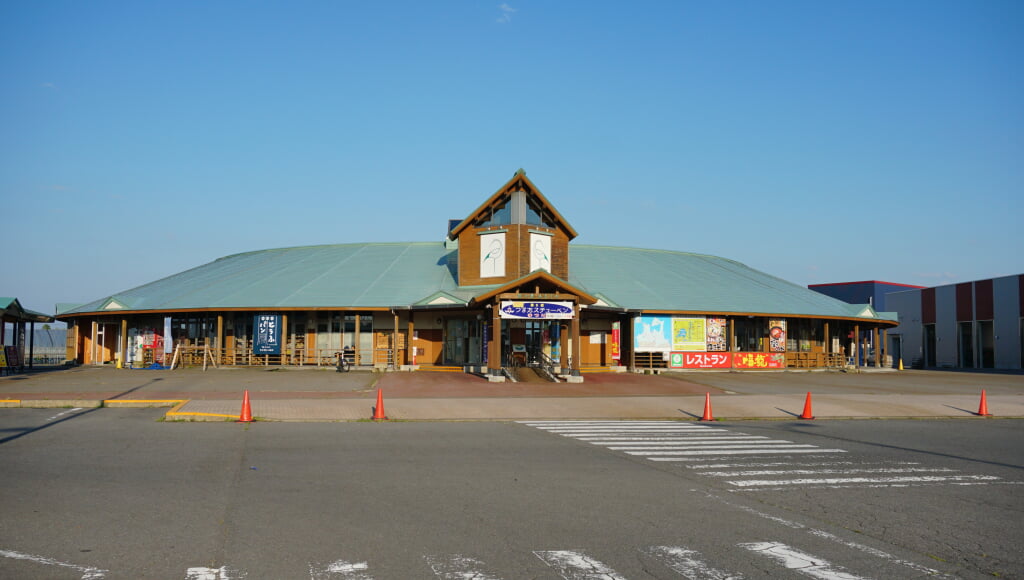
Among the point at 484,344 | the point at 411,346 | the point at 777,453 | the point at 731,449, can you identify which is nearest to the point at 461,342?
the point at 484,344

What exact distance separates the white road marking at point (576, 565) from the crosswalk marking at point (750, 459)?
414 centimetres

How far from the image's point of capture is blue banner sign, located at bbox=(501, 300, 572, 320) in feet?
108

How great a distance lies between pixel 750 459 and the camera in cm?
1302

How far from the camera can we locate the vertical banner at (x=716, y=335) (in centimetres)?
4225

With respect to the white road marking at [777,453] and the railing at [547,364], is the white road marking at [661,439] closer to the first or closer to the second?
the white road marking at [777,453]

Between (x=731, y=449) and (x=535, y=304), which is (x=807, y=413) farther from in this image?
(x=535, y=304)

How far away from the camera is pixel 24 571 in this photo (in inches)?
249

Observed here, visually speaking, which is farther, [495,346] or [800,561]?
[495,346]

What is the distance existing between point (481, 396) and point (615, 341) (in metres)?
18.3

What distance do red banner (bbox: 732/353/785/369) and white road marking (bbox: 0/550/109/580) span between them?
39308 millimetres

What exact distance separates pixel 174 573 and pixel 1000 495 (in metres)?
9.77

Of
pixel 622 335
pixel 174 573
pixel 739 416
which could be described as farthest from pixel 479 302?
pixel 174 573

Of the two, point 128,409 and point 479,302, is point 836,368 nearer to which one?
point 479,302

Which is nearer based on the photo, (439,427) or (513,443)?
(513,443)
